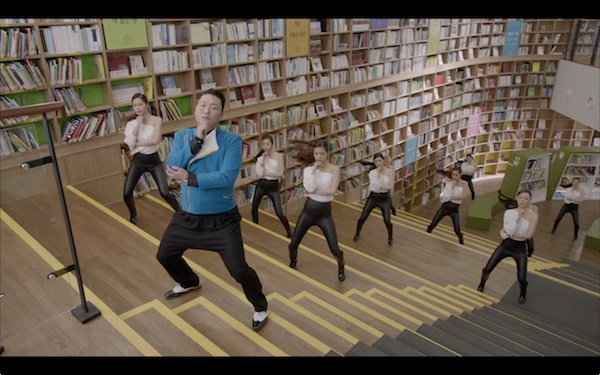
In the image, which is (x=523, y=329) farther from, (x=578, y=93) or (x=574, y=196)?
(x=578, y=93)

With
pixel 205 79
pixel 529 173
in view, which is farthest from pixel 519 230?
pixel 529 173

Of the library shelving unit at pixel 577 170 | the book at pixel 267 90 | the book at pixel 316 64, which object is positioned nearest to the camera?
the book at pixel 267 90

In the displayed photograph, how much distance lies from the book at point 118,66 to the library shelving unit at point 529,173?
8797 mm

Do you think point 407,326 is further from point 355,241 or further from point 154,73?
point 154,73

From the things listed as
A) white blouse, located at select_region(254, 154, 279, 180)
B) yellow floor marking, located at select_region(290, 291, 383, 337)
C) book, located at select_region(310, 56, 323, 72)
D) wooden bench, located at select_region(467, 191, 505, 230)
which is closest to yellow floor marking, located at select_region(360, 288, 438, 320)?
yellow floor marking, located at select_region(290, 291, 383, 337)

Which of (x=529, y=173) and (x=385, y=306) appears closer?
(x=385, y=306)

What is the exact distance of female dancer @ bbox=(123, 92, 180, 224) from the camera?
15.0 feet

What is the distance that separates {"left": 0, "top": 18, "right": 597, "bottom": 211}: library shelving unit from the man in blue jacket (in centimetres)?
86

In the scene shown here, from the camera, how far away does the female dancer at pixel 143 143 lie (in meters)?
4.58

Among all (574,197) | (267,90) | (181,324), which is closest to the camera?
(181,324)

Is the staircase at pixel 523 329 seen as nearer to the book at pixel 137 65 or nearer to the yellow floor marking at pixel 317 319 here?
the yellow floor marking at pixel 317 319

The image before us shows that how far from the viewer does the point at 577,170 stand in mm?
11375

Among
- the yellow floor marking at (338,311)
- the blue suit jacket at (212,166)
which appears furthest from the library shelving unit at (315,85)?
the yellow floor marking at (338,311)

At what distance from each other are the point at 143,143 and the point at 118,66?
1.47 meters
